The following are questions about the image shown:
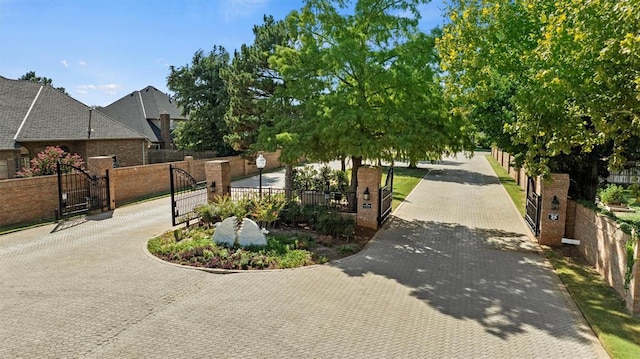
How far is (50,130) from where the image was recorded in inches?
903

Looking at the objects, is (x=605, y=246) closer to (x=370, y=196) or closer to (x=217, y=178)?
(x=370, y=196)

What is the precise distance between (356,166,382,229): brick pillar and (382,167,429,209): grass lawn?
16.0 ft

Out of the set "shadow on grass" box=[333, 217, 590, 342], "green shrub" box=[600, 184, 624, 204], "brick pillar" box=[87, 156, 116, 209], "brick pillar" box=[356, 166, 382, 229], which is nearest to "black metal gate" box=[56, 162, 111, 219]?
"brick pillar" box=[87, 156, 116, 209]

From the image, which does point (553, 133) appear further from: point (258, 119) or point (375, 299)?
point (258, 119)

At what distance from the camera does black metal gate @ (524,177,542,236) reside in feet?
43.6

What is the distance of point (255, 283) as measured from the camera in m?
9.21

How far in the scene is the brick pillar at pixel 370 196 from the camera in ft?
45.9

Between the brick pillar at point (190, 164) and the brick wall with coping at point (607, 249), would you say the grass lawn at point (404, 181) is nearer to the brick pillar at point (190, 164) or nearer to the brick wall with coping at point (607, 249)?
the brick wall with coping at point (607, 249)

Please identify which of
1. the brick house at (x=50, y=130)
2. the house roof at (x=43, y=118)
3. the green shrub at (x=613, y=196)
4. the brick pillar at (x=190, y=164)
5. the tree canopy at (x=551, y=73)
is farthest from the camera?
the brick pillar at (x=190, y=164)

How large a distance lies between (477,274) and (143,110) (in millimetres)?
36258

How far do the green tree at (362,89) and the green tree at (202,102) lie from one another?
1661 cm

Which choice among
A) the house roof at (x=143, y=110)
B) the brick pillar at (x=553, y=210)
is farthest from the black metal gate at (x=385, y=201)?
the house roof at (x=143, y=110)

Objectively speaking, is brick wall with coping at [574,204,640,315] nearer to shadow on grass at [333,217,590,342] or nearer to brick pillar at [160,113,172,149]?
shadow on grass at [333,217,590,342]

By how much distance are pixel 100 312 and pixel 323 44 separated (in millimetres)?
11482
